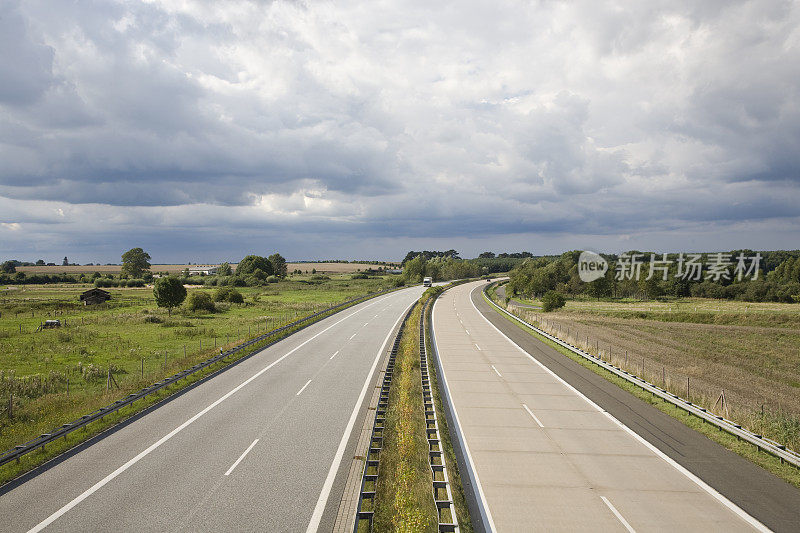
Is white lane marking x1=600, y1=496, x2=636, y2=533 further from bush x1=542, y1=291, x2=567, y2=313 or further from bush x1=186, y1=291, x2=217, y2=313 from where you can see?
bush x1=542, y1=291, x2=567, y2=313

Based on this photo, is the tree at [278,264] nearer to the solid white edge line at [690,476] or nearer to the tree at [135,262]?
the tree at [135,262]

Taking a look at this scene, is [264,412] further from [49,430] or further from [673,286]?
[673,286]

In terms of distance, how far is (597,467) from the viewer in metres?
12.8

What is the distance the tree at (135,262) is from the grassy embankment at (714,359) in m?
153

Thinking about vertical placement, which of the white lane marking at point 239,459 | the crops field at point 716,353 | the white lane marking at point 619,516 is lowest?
the crops field at point 716,353

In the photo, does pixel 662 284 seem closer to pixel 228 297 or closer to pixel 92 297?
pixel 228 297

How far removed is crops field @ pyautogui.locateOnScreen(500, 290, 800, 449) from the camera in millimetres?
20375

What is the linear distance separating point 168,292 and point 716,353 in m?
66.0

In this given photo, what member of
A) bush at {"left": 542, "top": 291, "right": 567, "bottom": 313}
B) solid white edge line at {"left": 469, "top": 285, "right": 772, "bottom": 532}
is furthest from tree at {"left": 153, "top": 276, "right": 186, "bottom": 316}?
bush at {"left": 542, "top": 291, "right": 567, "bottom": 313}

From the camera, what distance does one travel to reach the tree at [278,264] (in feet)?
577

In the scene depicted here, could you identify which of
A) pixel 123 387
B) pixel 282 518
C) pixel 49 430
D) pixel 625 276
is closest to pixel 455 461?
pixel 282 518

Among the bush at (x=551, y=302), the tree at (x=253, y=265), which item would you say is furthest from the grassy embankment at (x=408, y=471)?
the tree at (x=253, y=265)

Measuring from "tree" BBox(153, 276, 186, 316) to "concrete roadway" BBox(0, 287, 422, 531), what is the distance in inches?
1864

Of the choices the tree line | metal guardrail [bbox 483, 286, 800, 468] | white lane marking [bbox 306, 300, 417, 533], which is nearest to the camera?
white lane marking [bbox 306, 300, 417, 533]
